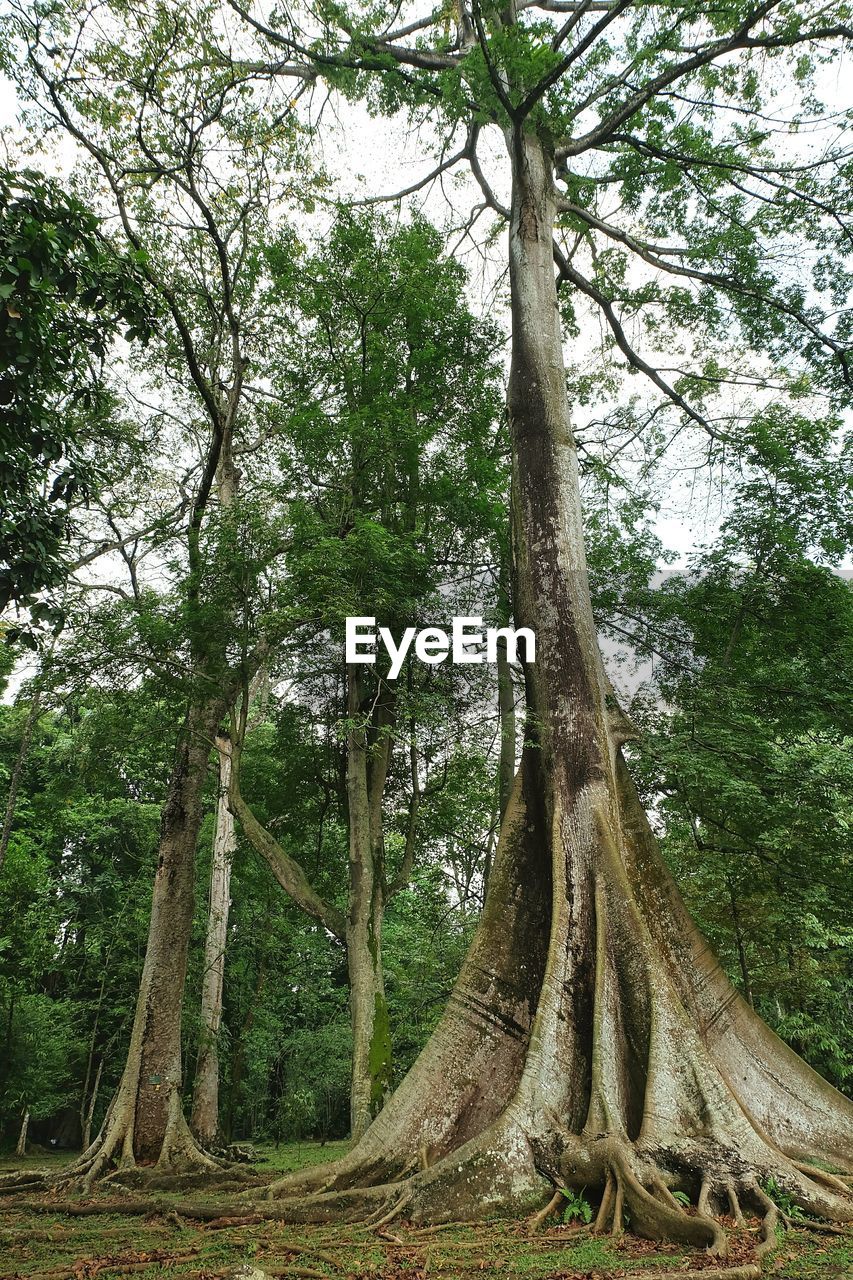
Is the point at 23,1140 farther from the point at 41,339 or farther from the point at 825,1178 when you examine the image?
the point at 41,339

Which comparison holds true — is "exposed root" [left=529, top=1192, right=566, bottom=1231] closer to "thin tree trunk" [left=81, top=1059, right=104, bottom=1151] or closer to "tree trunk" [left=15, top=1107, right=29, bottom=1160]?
"thin tree trunk" [left=81, top=1059, right=104, bottom=1151]

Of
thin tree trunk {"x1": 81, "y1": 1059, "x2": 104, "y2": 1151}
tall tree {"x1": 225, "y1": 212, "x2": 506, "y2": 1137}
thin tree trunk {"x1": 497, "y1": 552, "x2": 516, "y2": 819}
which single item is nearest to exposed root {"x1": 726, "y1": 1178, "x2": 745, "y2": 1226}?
tall tree {"x1": 225, "y1": 212, "x2": 506, "y2": 1137}

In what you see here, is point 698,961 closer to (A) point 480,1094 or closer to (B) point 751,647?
(A) point 480,1094

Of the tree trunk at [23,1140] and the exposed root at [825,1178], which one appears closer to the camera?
the exposed root at [825,1178]

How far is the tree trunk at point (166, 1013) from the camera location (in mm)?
7746

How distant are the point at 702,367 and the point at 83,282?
30.1ft

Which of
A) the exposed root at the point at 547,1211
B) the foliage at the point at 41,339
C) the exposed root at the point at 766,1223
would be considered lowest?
the exposed root at the point at 547,1211

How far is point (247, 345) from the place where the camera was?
1136 centimetres

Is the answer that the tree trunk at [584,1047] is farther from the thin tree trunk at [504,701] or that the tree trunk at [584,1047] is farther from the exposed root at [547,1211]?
the thin tree trunk at [504,701]

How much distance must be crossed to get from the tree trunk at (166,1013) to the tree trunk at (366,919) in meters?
1.64

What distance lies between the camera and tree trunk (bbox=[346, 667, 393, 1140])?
25.9 ft

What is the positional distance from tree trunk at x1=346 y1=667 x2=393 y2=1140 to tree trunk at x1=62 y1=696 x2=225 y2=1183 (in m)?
1.64

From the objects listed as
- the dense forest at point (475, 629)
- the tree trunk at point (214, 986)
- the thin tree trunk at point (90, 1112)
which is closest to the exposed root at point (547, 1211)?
the dense forest at point (475, 629)

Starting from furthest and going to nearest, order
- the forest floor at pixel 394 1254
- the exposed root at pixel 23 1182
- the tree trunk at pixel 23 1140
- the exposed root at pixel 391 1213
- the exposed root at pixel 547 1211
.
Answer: the tree trunk at pixel 23 1140
the exposed root at pixel 23 1182
the exposed root at pixel 391 1213
the exposed root at pixel 547 1211
the forest floor at pixel 394 1254
